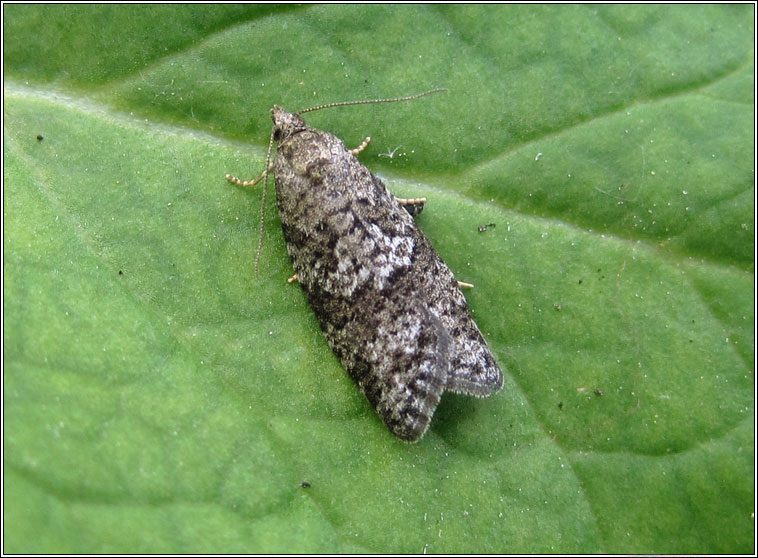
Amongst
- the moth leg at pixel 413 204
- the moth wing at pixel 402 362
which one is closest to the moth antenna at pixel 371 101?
the moth leg at pixel 413 204

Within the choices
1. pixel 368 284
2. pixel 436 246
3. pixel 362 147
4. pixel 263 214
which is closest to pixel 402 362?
pixel 368 284

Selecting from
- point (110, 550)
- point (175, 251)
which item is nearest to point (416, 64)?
point (175, 251)

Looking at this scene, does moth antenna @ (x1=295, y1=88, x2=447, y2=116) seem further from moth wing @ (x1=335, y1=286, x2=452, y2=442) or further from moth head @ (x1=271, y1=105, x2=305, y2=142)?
moth wing @ (x1=335, y1=286, x2=452, y2=442)

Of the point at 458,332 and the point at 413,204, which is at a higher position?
the point at 413,204

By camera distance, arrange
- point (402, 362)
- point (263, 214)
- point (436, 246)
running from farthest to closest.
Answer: point (436, 246) → point (263, 214) → point (402, 362)

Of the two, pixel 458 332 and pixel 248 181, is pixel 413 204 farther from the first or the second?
pixel 248 181

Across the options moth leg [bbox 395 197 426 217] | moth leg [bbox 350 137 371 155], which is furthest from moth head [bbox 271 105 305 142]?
moth leg [bbox 395 197 426 217]

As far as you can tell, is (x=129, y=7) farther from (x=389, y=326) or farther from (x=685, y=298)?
(x=685, y=298)
